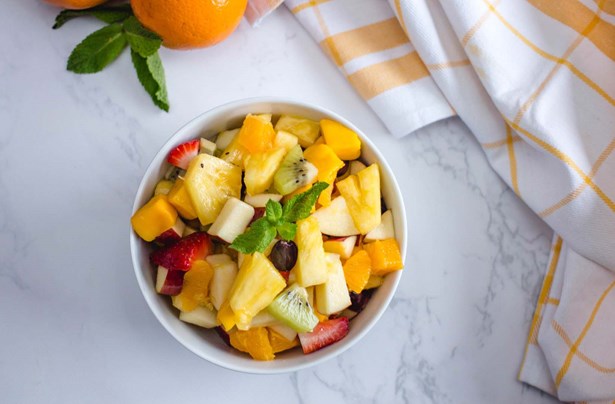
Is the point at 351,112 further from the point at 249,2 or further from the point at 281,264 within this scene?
the point at 281,264

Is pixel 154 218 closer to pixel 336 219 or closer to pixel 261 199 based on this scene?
pixel 261 199

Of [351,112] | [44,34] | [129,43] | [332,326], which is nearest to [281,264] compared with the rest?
[332,326]

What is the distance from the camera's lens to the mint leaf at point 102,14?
1219 mm

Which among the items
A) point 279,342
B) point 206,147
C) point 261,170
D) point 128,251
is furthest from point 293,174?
point 128,251

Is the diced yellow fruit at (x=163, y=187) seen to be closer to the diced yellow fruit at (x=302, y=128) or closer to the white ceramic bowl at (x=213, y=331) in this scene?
the white ceramic bowl at (x=213, y=331)

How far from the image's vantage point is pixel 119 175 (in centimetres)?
123

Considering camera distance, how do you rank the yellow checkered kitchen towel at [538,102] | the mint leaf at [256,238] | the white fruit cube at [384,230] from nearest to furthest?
the mint leaf at [256,238], the white fruit cube at [384,230], the yellow checkered kitchen towel at [538,102]

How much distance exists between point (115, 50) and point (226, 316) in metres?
0.52

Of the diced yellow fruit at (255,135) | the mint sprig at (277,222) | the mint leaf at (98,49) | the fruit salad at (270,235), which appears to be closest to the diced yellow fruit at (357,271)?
the fruit salad at (270,235)

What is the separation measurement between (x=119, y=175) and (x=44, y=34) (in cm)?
28

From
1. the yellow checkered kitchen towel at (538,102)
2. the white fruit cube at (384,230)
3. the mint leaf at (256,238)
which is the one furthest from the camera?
the yellow checkered kitchen towel at (538,102)

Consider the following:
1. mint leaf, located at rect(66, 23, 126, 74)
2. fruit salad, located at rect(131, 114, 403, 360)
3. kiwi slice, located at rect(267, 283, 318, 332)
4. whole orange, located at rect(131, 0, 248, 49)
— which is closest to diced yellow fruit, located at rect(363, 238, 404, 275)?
fruit salad, located at rect(131, 114, 403, 360)

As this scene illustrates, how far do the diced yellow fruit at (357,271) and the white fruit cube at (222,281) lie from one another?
0.17m

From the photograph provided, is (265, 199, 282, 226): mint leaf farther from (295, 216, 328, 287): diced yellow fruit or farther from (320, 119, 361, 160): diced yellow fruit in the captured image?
(320, 119, 361, 160): diced yellow fruit
